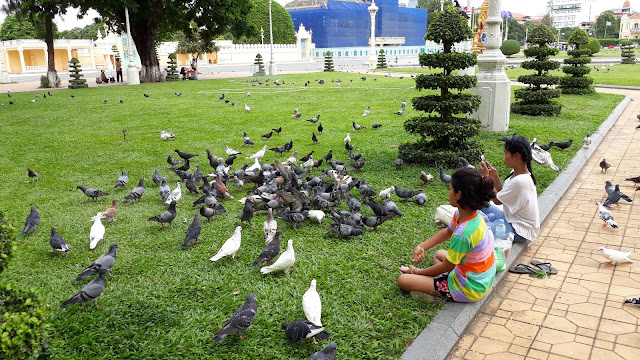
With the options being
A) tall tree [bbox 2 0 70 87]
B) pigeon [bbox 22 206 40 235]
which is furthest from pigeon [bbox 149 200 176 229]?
tall tree [bbox 2 0 70 87]

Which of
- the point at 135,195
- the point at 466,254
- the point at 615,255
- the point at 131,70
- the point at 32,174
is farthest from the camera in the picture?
the point at 131,70

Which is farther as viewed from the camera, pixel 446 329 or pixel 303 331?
pixel 446 329

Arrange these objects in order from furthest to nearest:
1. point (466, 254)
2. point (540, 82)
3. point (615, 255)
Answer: point (540, 82) < point (615, 255) < point (466, 254)

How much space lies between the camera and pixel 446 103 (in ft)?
24.8

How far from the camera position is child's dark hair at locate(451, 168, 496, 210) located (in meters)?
3.50

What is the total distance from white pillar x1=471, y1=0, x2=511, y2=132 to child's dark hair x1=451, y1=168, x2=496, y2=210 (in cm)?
759

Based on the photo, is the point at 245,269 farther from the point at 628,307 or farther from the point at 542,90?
the point at 542,90

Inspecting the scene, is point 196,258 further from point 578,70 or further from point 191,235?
point 578,70

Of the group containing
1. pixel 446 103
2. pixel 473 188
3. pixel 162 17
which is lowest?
pixel 473 188

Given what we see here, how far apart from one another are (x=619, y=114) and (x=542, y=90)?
2.38 meters

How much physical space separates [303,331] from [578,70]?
57.7 ft

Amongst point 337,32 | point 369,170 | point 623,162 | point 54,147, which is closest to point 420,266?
point 369,170

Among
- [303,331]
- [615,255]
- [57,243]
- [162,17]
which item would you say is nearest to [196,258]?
[57,243]

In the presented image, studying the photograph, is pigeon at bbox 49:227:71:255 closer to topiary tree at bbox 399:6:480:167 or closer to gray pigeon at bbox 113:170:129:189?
gray pigeon at bbox 113:170:129:189
